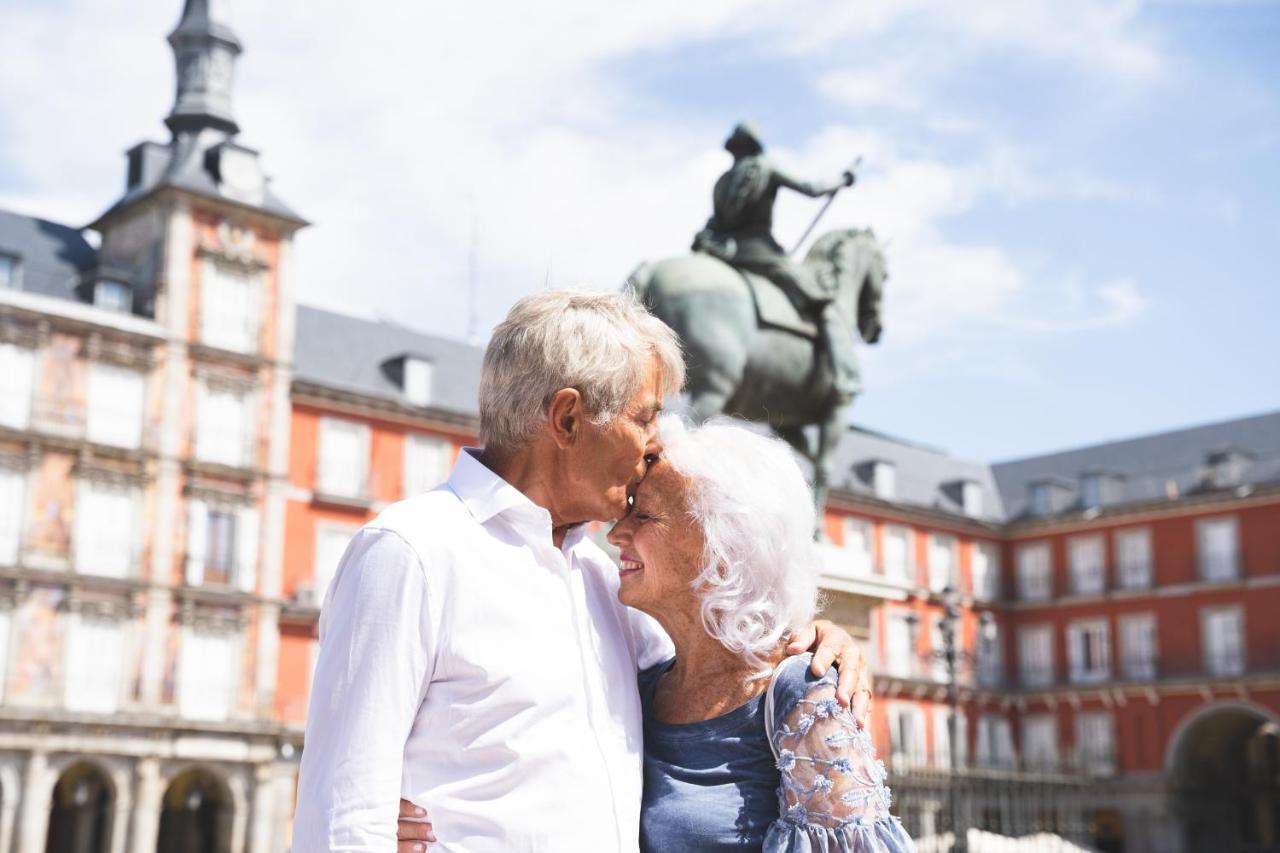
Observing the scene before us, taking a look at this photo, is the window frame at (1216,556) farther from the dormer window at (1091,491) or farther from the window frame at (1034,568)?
the window frame at (1034,568)

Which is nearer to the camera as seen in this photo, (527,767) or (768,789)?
(527,767)

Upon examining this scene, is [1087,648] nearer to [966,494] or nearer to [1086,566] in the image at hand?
[1086,566]

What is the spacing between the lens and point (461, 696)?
2148 mm

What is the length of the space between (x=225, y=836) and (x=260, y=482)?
21.4ft

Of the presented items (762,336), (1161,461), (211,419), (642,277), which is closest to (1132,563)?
(1161,461)

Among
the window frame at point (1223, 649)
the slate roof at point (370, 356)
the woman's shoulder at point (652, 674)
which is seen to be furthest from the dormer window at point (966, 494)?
the woman's shoulder at point (652, 674)

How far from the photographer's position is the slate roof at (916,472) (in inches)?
1609

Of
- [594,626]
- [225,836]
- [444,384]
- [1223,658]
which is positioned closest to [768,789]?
[594,626]

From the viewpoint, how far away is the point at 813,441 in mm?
8492

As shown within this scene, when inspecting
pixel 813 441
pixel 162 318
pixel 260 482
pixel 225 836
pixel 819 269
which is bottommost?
pixel 225 836

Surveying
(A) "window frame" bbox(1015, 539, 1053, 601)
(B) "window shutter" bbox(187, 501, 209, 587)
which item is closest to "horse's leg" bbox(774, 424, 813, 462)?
(B) "window shutter" bbox(187, 501, 209, 587)

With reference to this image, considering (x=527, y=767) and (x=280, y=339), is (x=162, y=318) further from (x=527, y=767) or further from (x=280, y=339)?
(x=527, y=767)

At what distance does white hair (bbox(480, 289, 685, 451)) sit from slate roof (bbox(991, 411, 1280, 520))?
37301 millimetres

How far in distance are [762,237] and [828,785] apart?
6.19 metres
